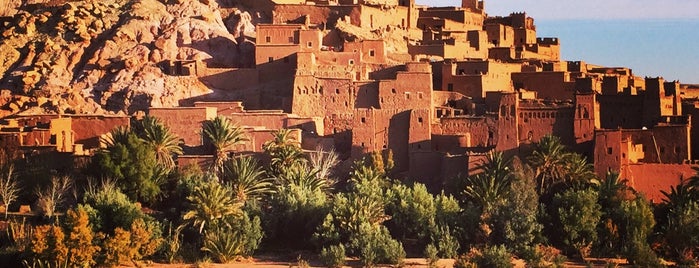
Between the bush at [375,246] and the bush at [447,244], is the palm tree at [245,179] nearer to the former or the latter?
the bush at [375,246]

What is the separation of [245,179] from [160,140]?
3015 mm

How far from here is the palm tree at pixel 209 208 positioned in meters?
47.4

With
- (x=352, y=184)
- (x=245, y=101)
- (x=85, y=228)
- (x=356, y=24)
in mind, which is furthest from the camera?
(x=356, y=24)

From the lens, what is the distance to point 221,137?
50.2 meters

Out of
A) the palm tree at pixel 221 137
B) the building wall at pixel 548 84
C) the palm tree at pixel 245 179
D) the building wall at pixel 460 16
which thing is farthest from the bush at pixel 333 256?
the building wall at pixel 460 16

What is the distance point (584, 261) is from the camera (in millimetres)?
47188

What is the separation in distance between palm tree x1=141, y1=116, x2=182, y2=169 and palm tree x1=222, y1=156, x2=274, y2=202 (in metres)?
1.72

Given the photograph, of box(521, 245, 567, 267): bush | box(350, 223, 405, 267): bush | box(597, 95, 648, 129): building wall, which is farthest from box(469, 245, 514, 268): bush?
box(597, 95, 648, 129): building wall

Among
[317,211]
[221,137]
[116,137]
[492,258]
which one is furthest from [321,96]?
[492,258]

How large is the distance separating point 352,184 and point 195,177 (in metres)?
4.40

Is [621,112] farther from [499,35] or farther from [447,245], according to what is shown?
[499,35]

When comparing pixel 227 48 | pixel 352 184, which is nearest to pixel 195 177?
pixel 352 184

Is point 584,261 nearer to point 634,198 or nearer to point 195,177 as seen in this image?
point 634,198

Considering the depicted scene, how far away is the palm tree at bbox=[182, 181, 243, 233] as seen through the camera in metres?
47.4
